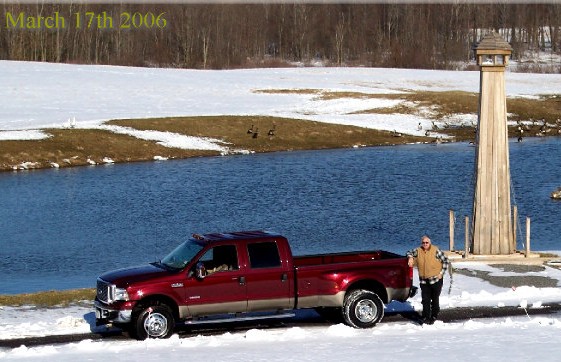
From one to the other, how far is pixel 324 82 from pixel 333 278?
8850 centimetres

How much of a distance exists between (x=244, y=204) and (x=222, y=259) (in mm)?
26211

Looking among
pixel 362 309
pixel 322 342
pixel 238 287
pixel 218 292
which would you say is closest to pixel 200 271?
pixel 218 292

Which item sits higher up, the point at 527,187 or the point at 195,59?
the point at 195,59

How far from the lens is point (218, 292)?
20266 mm

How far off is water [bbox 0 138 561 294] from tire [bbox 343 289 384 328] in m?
10.5

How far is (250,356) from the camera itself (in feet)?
61.6

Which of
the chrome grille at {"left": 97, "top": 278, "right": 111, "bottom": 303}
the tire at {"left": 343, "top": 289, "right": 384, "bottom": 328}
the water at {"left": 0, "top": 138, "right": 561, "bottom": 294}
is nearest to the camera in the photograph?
the chrome grille at {"left": 97, "top": 278, "right": 111, "bottom": 303}

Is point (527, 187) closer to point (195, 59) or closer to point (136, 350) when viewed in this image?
point (136, 350)

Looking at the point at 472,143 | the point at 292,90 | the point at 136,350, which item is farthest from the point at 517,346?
the point at 292,90

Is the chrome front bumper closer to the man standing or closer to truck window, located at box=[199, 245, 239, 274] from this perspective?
truck window, located at box=[199, 245, 239, 274]

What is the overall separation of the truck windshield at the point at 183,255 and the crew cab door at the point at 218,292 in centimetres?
25

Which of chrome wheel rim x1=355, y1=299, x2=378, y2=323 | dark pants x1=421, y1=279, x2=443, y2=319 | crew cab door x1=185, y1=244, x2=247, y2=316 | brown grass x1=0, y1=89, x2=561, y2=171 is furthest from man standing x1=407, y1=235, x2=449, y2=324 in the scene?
brown grass x1=0, y1=89, x2=561, y2=171

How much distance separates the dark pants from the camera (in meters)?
21.2

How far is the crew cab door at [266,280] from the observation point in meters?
20.4
